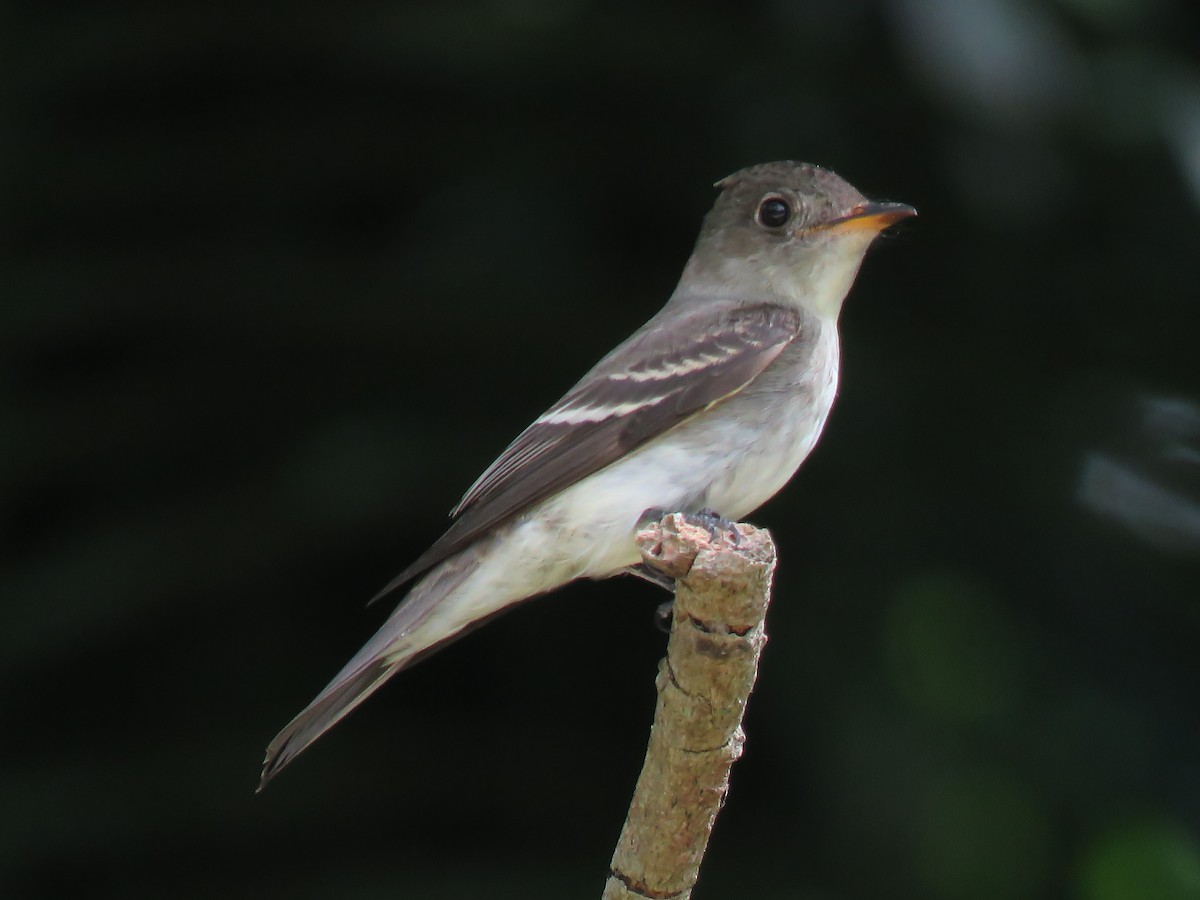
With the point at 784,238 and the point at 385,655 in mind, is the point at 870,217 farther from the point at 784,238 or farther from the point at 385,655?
the point at 385,655

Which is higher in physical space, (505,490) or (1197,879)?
(505,490)

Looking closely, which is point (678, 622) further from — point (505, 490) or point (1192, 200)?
point (1192, 200)

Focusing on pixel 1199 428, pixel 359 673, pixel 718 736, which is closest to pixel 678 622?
pixel 718 736

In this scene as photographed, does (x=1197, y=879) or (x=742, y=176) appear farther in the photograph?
(x=742, y=176)

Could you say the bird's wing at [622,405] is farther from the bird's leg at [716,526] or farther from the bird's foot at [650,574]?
the bird's leg at [716,526]

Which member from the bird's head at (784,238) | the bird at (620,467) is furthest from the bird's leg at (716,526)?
the bird's head at (784,238)

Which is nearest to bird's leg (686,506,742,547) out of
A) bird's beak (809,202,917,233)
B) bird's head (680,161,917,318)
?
bird's beak (809,202,917,233)

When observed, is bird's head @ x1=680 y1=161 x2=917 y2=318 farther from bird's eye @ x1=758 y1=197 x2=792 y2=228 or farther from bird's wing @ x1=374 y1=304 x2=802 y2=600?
bird's wing @ x1=374 y1=304 x2=802 y2=600

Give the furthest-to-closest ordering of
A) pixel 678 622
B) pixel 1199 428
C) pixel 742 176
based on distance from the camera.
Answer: pixel 742 176 < pixel 1199 428 < pixel 678 622
